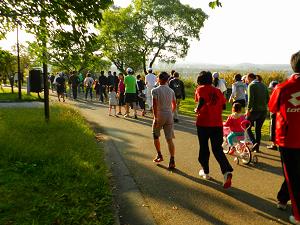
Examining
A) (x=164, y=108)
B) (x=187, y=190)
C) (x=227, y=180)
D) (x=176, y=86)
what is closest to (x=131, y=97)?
(x=176, y=86)

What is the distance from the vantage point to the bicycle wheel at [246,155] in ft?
26.0

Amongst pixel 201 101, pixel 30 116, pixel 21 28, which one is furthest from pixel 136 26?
pixel 201 101

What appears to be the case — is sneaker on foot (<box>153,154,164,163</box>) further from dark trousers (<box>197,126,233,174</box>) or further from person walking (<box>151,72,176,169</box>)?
dark trousers (<box>197,126,233,174</box>)

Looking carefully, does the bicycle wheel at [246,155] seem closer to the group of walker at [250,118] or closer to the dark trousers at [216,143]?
the group of walker at [250,118]

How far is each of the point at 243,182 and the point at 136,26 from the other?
37.6m

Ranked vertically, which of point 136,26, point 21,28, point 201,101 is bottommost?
point 201,101

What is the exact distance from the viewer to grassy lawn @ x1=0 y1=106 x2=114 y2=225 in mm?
5086

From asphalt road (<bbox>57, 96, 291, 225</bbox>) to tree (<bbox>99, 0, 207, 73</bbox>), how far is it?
33.0 m

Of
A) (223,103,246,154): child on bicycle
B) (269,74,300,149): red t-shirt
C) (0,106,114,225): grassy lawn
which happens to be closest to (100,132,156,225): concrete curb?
(0,106,114,225): grassy lawn

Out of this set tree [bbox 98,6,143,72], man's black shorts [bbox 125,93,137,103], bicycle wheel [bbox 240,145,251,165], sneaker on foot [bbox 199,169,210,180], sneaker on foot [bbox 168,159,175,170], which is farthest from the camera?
tree [bbox 98,6,143,72]

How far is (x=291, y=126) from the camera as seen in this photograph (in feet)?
15.5

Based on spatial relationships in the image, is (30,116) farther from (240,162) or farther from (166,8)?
(166,8)

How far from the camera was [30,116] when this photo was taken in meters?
13.3

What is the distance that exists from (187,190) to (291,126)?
2.25 m
